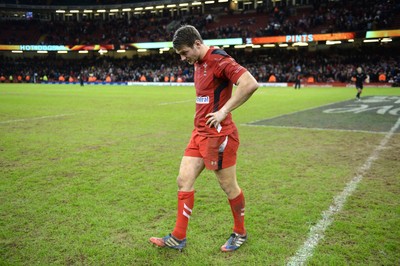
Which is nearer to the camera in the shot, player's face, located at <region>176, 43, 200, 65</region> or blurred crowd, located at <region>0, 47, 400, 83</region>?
player's face, located at <region>176, 43, 200, 65</region>

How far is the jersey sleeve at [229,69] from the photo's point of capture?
2.98 meters

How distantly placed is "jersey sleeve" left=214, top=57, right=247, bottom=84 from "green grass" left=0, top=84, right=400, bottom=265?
5.54 feet

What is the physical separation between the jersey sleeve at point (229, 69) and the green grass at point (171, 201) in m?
1.69

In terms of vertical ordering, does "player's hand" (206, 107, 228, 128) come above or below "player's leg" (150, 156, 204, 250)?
above

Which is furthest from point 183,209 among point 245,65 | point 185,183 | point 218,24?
point 218,24

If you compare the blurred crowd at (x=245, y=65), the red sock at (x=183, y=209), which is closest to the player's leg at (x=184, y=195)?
the red sock at (x=183, y=209)

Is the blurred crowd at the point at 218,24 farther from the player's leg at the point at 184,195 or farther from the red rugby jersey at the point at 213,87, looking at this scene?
the player's leg at the point at 184,195

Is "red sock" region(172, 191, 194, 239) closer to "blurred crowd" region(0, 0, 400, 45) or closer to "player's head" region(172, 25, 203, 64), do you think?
"player's head" region(172, 25, 203, 64)


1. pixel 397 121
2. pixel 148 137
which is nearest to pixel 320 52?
pixel 397 121

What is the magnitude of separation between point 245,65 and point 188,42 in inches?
1730

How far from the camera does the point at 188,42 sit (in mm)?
3031

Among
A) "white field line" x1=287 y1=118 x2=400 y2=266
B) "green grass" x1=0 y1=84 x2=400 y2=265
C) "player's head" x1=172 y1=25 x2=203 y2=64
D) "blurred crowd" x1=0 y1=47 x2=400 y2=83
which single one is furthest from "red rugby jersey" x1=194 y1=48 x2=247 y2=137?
"blurred crowd" x1=0 y1=47 x2=400 y2=83

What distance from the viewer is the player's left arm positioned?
115 inches

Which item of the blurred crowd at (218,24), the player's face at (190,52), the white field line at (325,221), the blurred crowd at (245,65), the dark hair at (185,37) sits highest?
the blurred crowd at (218,24)
